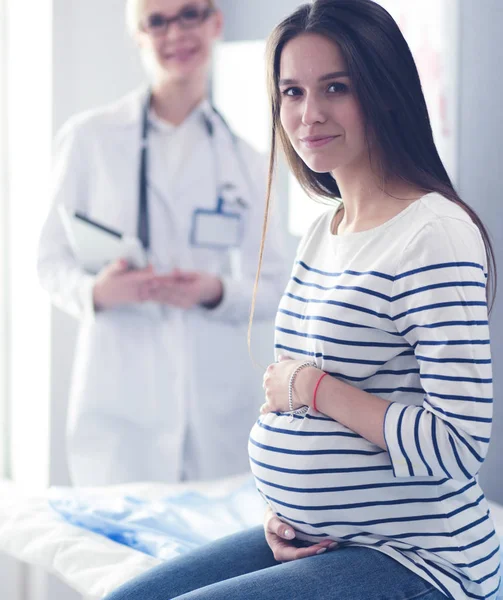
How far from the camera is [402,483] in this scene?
3.57ft

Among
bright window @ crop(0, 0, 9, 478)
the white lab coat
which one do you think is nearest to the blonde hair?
the white lab coat

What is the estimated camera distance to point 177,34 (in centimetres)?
213

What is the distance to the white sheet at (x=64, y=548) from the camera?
1.43 metres

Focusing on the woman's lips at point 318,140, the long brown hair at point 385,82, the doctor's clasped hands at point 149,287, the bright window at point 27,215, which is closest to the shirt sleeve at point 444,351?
the long brown hair at point 385,82

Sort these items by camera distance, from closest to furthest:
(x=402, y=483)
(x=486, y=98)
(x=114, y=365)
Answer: (x=402, y=483), (x=486, y=98), (x=114, y=365)

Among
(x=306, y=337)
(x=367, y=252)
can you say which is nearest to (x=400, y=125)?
(x=367, y=252)

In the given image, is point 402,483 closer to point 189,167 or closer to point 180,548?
point 180,548

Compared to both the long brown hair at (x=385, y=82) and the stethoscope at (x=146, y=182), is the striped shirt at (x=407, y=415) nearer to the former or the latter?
the long brown hair at (x=385, y=82)

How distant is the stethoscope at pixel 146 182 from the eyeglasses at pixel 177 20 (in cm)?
20

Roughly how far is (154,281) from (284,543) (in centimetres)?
101

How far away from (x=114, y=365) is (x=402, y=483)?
4.11 feet

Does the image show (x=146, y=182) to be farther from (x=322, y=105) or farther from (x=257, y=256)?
(x=322, y=105)

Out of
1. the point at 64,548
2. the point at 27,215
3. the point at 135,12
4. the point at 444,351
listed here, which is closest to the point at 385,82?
the point at 444,351

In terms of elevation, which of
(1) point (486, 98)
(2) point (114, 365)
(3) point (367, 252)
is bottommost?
(2) point (114, 365)
